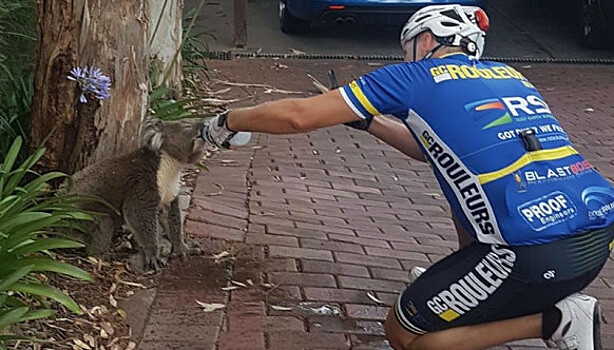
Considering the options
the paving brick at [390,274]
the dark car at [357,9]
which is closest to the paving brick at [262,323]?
the paving brick at [390,274]

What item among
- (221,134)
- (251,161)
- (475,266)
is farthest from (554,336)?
(251,161)

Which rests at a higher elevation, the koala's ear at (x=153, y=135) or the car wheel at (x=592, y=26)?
the koala's ear at (x=153, y=135)

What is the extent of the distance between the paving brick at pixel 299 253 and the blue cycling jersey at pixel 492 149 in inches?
64.3

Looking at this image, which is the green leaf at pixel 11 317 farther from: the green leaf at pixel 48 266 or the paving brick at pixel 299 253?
the paving brick at pixel 299 253

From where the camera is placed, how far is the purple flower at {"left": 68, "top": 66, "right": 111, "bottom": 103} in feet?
15.8

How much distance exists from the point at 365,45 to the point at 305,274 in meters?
7.45

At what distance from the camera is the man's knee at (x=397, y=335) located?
12.7 ft

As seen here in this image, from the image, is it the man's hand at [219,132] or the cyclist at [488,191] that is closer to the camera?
the cyclist at [488,191]

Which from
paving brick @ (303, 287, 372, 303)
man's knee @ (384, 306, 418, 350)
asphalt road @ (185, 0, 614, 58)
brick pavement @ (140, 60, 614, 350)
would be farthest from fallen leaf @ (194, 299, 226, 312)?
asphalt road @ (185, 0, 614, 58)

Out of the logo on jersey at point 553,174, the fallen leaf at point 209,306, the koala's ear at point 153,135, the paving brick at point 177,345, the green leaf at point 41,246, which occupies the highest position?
the logo on jersey at point 553,174

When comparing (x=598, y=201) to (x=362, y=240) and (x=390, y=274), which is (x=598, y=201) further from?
(x=362, y=240)

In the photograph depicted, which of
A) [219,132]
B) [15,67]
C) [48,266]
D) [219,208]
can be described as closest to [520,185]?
[219,132]

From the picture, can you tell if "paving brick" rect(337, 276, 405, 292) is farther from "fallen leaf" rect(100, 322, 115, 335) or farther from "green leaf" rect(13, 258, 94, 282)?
"green leaf" rect(13, 258, 94, 282)

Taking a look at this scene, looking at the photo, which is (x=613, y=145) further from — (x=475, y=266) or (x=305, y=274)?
(x=475, y=266)
